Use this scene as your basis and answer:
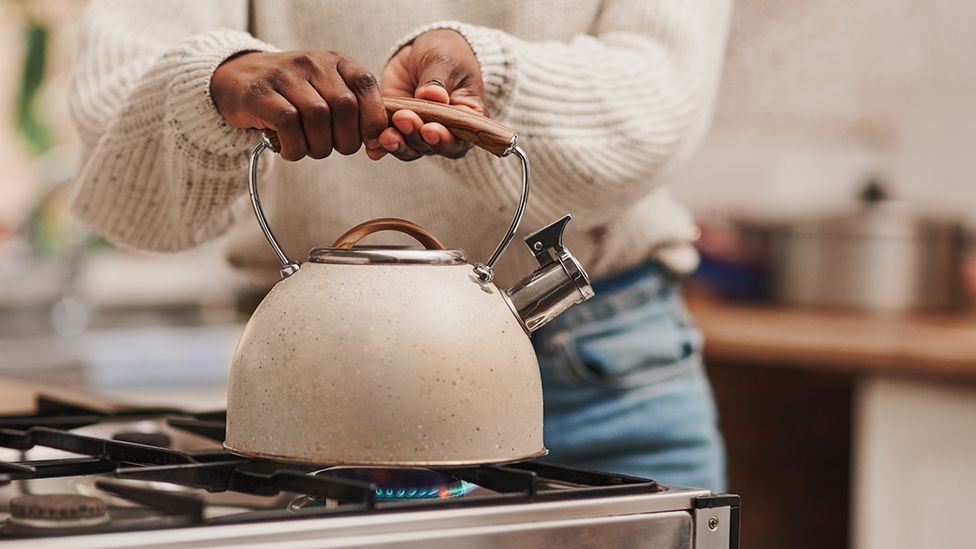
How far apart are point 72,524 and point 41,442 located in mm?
219

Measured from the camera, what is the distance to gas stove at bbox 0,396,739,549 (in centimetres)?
60

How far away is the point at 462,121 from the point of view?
2.32ft

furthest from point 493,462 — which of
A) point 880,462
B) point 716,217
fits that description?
point 716,217

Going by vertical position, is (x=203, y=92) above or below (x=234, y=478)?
above

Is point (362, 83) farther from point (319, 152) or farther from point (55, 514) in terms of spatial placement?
point (55, 514)

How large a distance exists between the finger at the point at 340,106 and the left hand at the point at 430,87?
2cm

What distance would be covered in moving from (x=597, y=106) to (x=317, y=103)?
1.00 ft

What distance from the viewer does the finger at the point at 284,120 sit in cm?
69

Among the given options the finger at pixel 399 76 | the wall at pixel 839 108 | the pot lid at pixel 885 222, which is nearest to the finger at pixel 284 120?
the finger at pixel 399 76

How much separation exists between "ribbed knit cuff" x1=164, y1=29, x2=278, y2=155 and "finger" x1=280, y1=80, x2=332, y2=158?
11 cm

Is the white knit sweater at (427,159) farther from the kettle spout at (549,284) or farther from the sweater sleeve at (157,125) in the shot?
the kettle spout at (549,284)

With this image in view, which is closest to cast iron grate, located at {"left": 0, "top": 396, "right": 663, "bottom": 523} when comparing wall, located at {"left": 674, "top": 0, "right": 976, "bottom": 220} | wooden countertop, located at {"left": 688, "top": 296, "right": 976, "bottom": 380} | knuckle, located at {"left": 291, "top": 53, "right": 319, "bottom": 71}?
knuckle, located at {"left": 291, "top": 53, "right": 319, "bottom": 71}

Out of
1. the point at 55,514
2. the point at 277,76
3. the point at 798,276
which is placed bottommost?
the point at 55,514

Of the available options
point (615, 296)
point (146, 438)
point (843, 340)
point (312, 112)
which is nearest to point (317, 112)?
point (312, 112)
